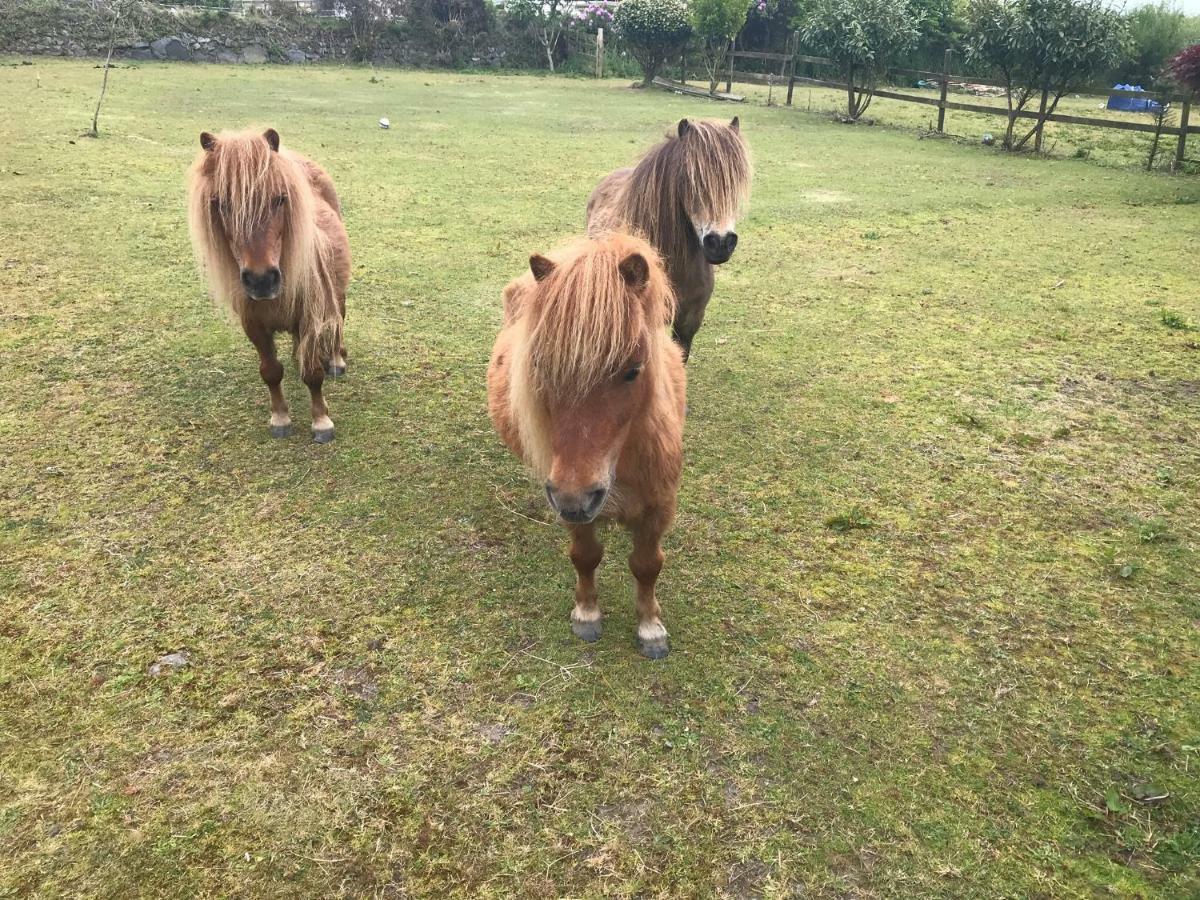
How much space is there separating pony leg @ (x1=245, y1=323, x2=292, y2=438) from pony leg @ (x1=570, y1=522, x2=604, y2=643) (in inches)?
93.0

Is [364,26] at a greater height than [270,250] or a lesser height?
greater

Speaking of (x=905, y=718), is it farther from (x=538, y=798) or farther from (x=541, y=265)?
(x=541, y=265)

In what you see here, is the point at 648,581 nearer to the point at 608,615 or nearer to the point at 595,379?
the point at 608,615

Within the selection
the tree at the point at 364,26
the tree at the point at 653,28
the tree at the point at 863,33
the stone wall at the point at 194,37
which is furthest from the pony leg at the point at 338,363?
the tree at the point at 364,26

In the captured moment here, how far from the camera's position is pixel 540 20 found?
2903cm

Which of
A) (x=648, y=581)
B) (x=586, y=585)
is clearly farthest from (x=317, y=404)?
(x=648, y=581)

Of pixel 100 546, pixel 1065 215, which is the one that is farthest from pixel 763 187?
pixel 100 546

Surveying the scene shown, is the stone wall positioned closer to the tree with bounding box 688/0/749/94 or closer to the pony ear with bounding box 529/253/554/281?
the tree with bounding box 688/0/749/94

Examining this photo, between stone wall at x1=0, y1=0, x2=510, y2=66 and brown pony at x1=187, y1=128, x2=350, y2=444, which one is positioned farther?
stone wall at x1=0, y1=0, x2=510, y2=66

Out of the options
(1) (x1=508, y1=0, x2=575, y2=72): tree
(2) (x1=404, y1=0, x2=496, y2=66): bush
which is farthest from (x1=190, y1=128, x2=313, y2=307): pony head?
(1) (x1=508, y1=0, x2=575, y2=72): tree

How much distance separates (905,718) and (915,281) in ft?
18.4

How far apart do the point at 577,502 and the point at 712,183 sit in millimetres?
2826

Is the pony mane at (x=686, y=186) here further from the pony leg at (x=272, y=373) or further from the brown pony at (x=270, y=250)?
the pony leg at (x=272, y=373)

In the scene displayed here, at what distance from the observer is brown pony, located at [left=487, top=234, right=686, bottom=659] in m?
2.01
